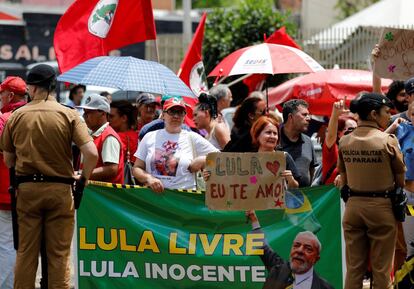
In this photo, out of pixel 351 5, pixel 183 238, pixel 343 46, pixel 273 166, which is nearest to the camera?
pixel 273 166

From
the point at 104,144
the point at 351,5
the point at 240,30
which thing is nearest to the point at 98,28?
the point at 104,144

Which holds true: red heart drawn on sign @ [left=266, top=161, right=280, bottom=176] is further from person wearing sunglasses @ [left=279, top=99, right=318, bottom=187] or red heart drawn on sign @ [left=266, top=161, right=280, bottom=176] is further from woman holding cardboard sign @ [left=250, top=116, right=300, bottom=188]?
person wearing sunglasses @ [left=279, top=99, right=318, bottom=187]

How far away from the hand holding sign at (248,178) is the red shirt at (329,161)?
1.06 metres

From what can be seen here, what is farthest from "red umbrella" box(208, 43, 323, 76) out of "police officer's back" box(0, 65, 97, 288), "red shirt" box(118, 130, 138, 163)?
"police officer's back" box(0, 65, 97, 288)

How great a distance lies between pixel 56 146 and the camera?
27.3ft

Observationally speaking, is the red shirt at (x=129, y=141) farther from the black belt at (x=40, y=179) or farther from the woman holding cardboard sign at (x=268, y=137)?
the black belt at (x=40, y=179)

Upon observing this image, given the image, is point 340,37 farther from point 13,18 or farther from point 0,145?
point 0,145

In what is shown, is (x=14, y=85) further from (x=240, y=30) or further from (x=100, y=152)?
(x=240, y=30)

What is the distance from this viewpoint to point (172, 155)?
949 centimetres

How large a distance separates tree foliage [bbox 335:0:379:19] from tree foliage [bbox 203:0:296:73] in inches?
747

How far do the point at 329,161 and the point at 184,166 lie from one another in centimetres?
149

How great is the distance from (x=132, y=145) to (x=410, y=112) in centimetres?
308

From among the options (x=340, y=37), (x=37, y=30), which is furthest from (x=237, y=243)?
(x=37, y=30)

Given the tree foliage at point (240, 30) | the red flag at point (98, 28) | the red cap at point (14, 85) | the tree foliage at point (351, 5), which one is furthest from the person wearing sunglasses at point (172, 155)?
the tree foliage at point (351, 5)
